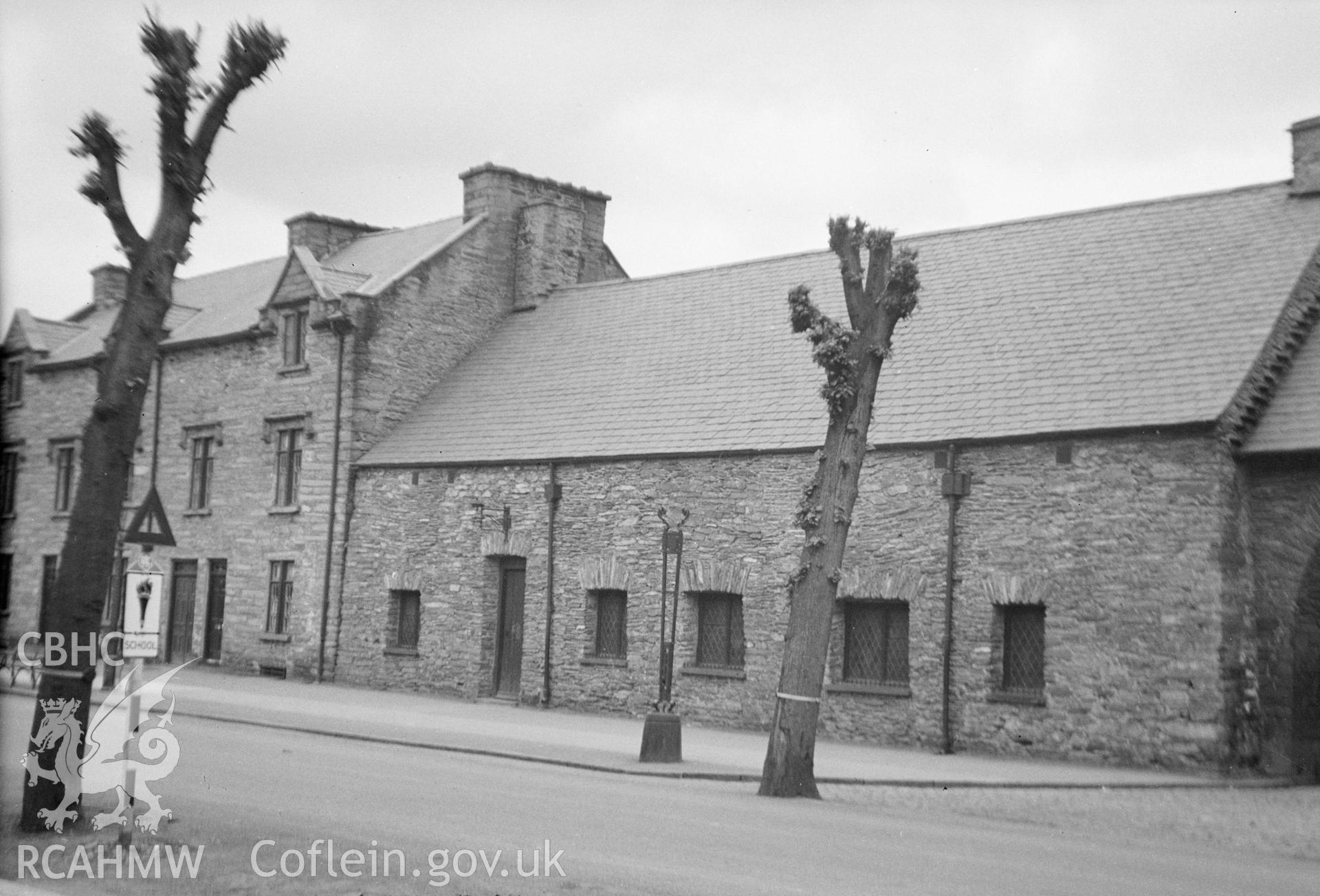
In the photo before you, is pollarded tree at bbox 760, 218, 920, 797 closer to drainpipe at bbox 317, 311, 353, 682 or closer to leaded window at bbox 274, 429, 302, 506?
drainpipe at bbox 317, 311, 353, 682

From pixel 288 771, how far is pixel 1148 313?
14.1m

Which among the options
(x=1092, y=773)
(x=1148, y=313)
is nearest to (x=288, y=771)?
(x=1092, y=773)

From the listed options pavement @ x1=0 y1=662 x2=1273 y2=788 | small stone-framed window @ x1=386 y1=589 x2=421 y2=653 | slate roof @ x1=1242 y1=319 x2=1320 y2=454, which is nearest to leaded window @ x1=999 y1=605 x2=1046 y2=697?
pavement @ x1=0 y1=662 x2=1273 y2=788

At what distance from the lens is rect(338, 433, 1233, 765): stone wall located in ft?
64.3

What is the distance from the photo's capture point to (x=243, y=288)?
135 ft

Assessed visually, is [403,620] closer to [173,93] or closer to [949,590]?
[949,590]

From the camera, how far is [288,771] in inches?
595

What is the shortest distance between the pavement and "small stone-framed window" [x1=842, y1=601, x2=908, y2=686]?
3.59 ft

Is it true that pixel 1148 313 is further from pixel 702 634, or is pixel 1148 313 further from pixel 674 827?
pixel 674 827

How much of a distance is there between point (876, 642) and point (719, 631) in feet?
9.95

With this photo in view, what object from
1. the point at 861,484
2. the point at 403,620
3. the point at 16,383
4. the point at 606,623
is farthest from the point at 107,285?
the point at 861,484

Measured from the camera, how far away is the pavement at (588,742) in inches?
696

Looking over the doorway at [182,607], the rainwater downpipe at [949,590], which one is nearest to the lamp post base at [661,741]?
the rainwater downpipe at [949,590]

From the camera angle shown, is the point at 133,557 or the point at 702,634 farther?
the point at 133,557
